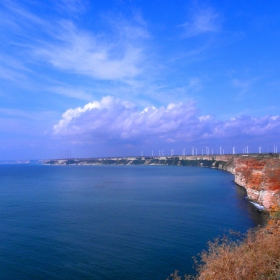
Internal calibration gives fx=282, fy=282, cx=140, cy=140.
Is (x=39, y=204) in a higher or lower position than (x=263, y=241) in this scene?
lower

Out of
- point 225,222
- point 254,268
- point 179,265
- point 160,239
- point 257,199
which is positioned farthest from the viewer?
point 257,199

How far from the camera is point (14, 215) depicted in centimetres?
3497

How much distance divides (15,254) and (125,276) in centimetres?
943

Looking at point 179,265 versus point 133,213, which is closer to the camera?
point 179,265

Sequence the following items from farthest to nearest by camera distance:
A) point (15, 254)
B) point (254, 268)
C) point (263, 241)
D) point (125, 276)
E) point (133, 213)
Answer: point (133, 213)
point (15, 254)
point (125, 276)
point (263, 241)
point (254, 268)

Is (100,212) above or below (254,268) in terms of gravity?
below

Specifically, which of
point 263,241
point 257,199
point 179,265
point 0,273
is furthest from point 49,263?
point 257,199

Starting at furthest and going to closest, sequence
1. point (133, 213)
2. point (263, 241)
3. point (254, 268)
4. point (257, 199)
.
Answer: point (257, 199) < point (133, 213) < point (263, 241) < point (254, 268)

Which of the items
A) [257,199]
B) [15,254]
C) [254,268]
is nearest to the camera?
[254,268]

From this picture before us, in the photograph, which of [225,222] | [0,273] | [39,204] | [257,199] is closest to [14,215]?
[39,204]

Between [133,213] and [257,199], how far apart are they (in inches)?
791

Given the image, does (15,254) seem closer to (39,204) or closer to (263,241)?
(263,241)

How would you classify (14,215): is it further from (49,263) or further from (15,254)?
(49,263)

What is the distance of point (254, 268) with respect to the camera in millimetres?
10430
